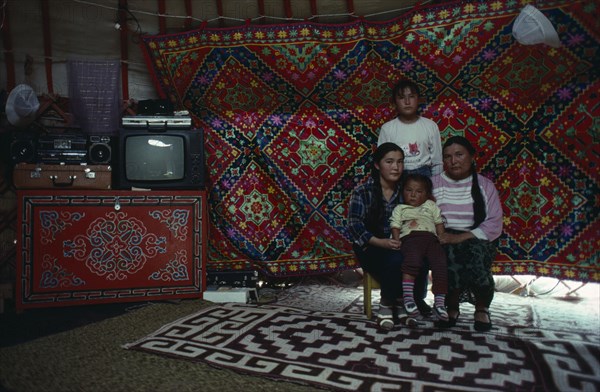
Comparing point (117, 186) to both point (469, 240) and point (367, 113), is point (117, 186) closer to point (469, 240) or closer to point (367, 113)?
point (367, 113)

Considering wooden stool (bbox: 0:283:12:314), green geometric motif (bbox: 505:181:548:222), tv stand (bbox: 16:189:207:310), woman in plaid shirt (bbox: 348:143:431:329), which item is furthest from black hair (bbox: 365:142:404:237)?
wooden stool (bbox: 0:283:12:314)

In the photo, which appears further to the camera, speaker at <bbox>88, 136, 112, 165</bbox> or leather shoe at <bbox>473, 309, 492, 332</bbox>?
speaker at <bbox>88, 136, 112, 165</bbox>

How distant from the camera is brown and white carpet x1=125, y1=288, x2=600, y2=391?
1.23m

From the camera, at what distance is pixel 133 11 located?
2770mm

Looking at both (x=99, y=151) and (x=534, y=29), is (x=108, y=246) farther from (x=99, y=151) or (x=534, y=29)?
(x=534, y=29)

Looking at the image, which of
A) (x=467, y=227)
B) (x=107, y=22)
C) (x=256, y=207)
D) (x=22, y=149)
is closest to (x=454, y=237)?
(x=467, y=227)

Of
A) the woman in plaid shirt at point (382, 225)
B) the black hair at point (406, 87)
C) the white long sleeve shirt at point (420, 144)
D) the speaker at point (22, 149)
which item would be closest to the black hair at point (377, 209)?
the woman in plaid shirt at point (382, 225)

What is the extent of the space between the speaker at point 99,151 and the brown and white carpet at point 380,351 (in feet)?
3.29

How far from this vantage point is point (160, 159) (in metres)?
2.33

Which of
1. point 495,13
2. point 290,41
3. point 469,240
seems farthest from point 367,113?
point 469,240

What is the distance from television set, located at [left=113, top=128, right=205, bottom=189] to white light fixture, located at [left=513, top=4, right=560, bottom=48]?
1.70 meters

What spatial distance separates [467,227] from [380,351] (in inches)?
29.5

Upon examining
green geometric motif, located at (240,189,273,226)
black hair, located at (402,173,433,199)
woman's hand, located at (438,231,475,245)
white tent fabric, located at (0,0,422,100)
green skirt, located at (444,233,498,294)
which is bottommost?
green skirt, located at (444,233,498,294)

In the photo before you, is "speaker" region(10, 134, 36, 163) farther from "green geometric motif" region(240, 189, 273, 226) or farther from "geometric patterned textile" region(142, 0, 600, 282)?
"green geometric motif" region(240, 189, 273, 226)
